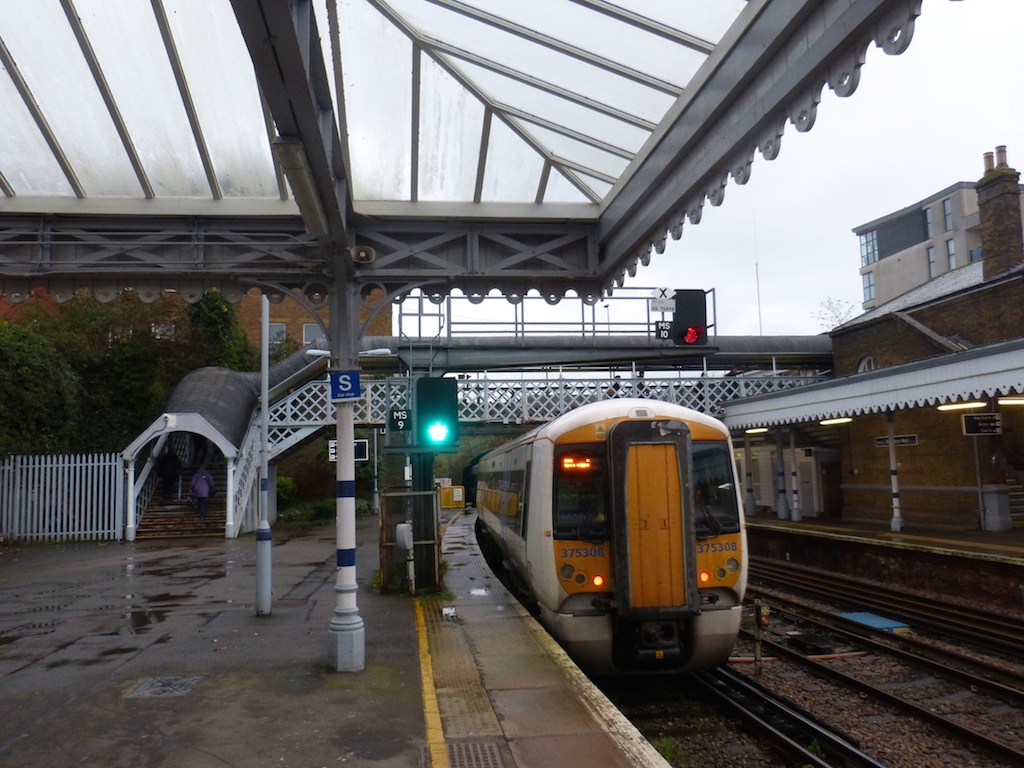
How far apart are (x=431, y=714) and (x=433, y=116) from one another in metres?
5.22

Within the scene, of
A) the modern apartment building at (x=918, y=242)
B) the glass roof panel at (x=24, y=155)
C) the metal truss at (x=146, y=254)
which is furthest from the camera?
the modern apartment building at (x=918, y=242)

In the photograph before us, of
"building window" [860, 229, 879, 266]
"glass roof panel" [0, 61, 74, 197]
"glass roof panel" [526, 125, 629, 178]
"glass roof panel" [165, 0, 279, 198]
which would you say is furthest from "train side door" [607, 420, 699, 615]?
"building window" [860, 229, 879, 266]

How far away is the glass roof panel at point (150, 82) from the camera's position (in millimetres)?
6199

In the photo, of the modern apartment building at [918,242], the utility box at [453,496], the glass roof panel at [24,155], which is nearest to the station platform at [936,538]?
the glass roof panel at [24,155]

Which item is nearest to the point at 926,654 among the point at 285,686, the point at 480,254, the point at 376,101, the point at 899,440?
the point at 480,254

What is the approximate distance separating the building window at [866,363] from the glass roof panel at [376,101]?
2039 cm

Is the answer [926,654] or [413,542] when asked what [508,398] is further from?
[926,654]

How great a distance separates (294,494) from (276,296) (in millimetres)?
25964

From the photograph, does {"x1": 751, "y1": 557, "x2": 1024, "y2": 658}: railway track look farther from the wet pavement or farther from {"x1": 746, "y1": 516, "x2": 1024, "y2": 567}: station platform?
the wet pavement

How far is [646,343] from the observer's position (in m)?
23.7

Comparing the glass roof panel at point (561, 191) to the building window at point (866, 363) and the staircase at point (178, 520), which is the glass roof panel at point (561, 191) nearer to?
the staircase at point (178, 520)

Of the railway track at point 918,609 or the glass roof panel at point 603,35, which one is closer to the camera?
the glass roof panel at point 603,35

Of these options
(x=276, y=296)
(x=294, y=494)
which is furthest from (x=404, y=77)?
(x=294, y=494)

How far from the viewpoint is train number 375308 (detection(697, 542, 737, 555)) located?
311 inches
